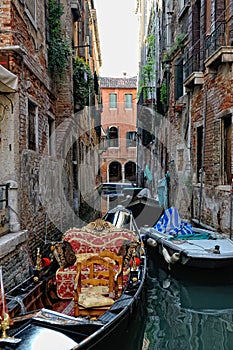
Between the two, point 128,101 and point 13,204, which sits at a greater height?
point 128,101

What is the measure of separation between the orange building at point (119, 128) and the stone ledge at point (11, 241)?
25932 millimetres

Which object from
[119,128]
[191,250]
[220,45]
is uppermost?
[119,128]

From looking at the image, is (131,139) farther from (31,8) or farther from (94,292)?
(94,292)

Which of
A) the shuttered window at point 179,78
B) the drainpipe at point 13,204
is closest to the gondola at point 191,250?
the drainpipe at point 13,204

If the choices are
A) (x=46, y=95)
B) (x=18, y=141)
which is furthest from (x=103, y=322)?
(x=46, y=95)

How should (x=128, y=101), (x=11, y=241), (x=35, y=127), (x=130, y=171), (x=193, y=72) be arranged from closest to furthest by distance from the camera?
(x=11, y=241)
(x=35, y=127)
(x=193, y=72)
(x=128, y=101)
(x=130, y=171)

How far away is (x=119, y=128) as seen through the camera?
1268 inches

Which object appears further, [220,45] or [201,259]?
[220,45]

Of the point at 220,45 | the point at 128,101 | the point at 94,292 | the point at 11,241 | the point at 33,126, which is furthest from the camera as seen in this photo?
the point at 128,101

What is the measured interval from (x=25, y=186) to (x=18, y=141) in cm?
73

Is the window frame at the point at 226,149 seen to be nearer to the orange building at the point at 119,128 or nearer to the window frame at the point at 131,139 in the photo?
the orange building at the point at 119,128

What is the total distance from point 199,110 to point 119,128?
76.4 ft

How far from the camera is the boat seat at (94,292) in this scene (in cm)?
369

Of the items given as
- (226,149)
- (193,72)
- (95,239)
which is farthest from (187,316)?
(193,72)
